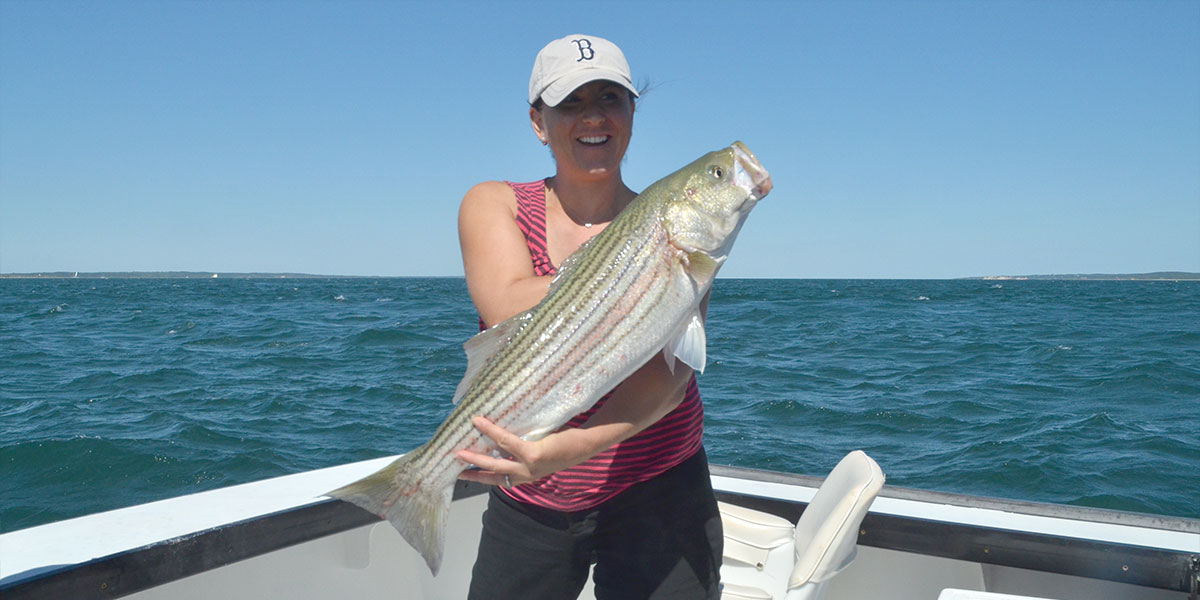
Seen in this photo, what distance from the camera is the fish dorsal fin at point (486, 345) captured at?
7.97 ft

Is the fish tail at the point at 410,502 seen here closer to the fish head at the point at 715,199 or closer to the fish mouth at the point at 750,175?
the fish head at the point at 715,199

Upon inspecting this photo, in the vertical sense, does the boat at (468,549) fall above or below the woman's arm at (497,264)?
below

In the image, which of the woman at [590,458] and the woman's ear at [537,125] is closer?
the woman at [590,458]

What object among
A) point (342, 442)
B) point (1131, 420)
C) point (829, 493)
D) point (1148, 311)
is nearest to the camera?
point (829, 493)

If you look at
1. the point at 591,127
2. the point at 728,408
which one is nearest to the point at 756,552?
the point at 591,127

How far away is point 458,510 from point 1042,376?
58.6 ft

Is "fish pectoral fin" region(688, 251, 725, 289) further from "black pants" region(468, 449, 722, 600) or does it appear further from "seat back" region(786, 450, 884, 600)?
"seat back" region(786, 450, 884, 600)

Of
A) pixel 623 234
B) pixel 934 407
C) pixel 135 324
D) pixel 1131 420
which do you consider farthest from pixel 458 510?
pixel 135 324

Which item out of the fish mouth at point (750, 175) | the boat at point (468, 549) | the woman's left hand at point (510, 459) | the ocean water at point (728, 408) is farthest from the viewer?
the ocean water at point (728, 408)

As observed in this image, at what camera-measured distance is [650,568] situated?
2619 mm

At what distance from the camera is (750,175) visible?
92.8 inches

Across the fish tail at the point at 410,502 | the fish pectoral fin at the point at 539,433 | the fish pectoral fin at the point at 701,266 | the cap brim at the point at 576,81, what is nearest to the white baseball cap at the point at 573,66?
the cap brim at the point at 576,81

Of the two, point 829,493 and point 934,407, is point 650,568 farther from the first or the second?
point 934,407

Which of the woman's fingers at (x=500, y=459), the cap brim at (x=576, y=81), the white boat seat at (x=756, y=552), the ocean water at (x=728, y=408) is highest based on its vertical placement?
the cap brim at (x=576, y=81)
